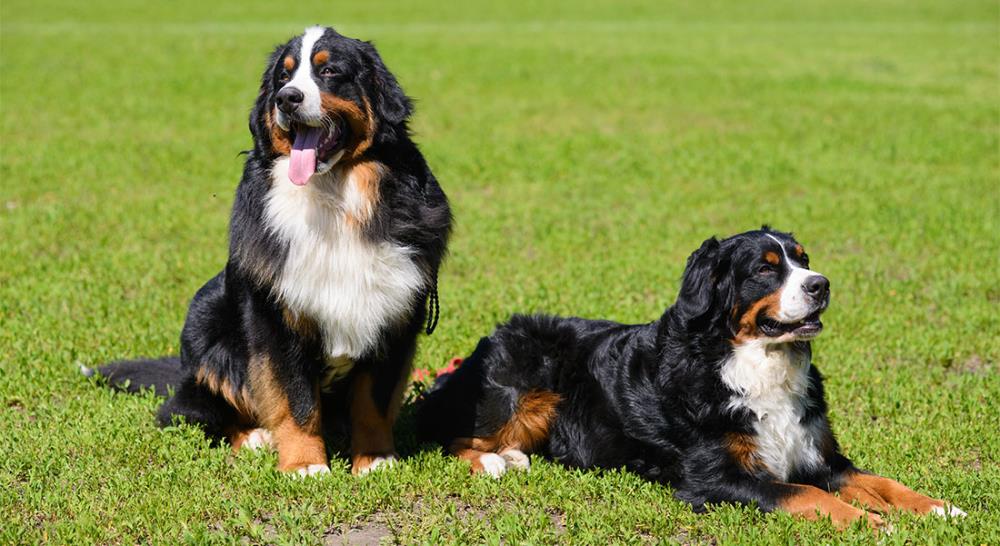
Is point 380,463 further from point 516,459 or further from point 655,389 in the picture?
point 655,389

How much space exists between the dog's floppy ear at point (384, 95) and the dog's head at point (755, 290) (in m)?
1.58

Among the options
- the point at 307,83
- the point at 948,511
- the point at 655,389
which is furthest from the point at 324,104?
the point at 948,511

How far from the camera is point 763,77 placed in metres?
19.6

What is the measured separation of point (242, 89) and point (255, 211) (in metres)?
13.0

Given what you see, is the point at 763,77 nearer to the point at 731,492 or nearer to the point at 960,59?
the point at 960,59

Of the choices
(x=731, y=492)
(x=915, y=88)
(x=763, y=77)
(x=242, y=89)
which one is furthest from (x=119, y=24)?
(x=731, y=492)

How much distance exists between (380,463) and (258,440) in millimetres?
716

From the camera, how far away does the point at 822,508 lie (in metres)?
4.82

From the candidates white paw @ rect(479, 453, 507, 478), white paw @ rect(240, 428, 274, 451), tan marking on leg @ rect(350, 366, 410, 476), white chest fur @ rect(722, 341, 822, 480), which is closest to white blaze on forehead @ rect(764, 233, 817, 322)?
white chest fur @ rect(722, 341, 822, 480)

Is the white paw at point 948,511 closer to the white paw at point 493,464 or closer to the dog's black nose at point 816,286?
the dog's black nose at point 816,286

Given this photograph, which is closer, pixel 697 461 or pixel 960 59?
pixel 697 461

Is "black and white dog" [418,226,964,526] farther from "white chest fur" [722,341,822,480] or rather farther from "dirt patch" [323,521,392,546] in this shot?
"dirt patch" [323,521,392,546]

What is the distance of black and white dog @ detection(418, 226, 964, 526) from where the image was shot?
501 cm

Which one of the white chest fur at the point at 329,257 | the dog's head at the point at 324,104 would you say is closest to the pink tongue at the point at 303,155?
the dog's head at the point at 324,104
